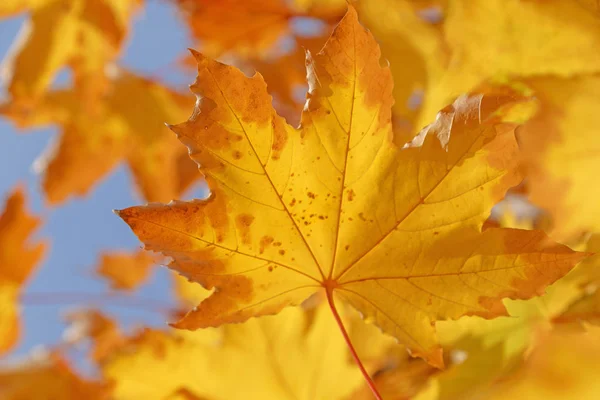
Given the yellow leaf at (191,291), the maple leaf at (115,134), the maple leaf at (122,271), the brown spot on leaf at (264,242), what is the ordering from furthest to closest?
the maple leaf at (122,271)
the maple leaf at (115,134)
the yellow leaf at (191,291)
the brown spot on leaf at (264,242)

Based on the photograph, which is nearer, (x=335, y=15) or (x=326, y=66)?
(x=326, y=66)

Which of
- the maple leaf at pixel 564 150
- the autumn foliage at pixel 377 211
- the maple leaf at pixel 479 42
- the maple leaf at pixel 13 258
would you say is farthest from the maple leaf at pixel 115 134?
the maple leaf at pixel 564 150

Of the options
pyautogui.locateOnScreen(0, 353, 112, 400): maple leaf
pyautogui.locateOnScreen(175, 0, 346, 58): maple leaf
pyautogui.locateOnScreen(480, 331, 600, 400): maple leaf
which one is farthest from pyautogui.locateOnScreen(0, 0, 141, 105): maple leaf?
pyautogui.locateOnScreen(480, 331, 600, 400): maple leaf

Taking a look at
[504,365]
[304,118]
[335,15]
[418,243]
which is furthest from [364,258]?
[335,15]

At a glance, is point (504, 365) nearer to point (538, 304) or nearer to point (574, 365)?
point (538, 304)

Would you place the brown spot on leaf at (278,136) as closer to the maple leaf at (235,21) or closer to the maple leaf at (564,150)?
the maple leaf at (564,150)

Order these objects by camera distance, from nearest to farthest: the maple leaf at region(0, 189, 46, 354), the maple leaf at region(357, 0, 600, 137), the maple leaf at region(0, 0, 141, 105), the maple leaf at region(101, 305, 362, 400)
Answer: the maple leaf at region(357, 0, 600, 137), the maple leaf at region(101, 305, 362, 400), the maple leaf at region(0, 0, 141, 105), the maple leaf at region(0, 189, 46, 354)

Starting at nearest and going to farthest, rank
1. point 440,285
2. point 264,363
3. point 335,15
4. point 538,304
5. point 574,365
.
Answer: point 574,365 → point 440,285 → point 538,304 → point 264,363 → point 335,15

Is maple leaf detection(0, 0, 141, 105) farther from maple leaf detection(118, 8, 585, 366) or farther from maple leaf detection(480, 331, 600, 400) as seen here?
maple leaf detection(480, 331, 600, 400)
